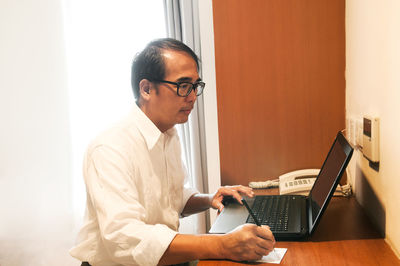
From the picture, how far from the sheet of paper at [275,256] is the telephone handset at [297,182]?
625 mm

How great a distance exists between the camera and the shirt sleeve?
115 centimetres

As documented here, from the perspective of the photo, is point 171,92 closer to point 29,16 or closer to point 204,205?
point 204,205

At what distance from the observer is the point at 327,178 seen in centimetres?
142

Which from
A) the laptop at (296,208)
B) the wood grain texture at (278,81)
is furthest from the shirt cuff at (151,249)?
the wood grain texture at (278,81)

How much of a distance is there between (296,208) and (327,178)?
0.58ft

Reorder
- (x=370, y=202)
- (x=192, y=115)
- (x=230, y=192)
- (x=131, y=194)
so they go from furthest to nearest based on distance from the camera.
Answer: (x=192, y=115) < (x=230, y=192) < (x=370, y=202) < (x=131, y=194)

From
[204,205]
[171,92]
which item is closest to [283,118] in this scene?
[204,205]

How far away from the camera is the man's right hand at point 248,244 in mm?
1092

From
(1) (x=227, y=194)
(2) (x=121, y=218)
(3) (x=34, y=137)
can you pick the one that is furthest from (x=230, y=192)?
(3) (x=34, y=137)

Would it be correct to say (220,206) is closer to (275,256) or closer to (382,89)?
(275,256)

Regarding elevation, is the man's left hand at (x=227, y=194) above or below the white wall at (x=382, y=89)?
below

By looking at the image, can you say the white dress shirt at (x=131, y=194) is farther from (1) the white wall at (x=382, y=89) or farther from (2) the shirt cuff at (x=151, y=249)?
(1) the white wall at (x=382, y=89)

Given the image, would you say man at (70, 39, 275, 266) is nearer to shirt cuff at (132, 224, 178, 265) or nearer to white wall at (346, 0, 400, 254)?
shirt cuff at (132, 224, 178, 265)

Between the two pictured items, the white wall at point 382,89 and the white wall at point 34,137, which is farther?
the white wall at point 34,137
